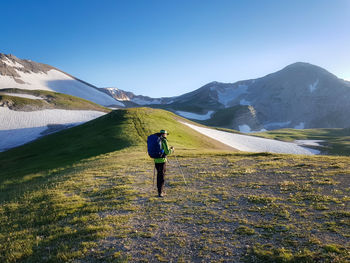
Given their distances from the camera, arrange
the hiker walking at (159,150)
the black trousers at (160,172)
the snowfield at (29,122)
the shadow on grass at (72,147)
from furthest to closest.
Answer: the snowfield at (29,122)
the shadow on grass at (72,147)
the black trousers at (160,172)
the hiker walking at (159,150)

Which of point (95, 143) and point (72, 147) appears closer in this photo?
point (95, 143)

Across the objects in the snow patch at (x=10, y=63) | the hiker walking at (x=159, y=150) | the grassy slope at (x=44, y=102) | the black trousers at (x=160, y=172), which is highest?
the snow patch at (x=10, y=63)

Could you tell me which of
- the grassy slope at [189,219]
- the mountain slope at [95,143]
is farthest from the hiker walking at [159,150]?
the mountain slope at [95,143]

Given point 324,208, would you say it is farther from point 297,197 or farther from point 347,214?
point 297,197

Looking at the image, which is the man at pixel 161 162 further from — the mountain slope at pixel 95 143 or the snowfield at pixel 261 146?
the snowfield at pixel 261 146

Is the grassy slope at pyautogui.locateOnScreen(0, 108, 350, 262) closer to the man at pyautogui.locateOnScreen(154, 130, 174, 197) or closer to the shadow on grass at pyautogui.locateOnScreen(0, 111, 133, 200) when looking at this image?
the man at pyautogui.locateOnScreen(154, 130, 174, 197)

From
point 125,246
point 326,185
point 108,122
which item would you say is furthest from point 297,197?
point 108,122

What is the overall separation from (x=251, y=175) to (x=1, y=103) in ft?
401

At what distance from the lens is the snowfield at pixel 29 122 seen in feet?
262

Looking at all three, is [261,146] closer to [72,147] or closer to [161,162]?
[72,147]

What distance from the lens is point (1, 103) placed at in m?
98.7

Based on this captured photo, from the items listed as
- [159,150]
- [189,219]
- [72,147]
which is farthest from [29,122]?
[189,219]

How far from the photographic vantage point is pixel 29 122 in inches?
3565

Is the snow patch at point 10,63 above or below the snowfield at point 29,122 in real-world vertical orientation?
above
